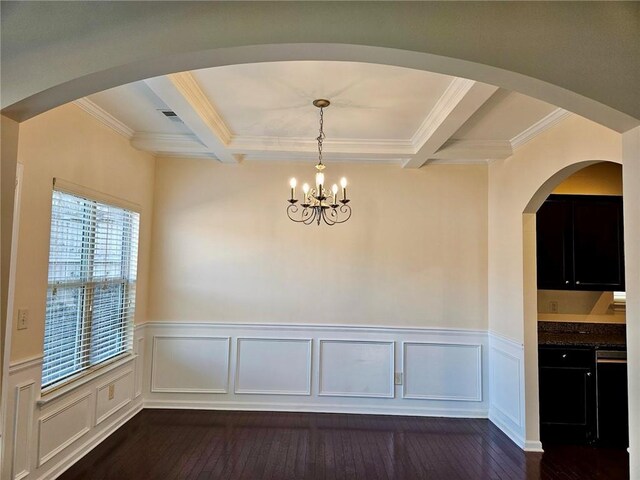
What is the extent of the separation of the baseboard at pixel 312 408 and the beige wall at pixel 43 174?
197 cm

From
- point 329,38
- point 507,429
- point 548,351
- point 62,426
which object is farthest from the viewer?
point 507,429

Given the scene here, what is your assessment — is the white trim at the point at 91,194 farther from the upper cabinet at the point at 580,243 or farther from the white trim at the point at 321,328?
the upper cabinet at the point at 580,243

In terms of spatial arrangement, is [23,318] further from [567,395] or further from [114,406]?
[567,395]

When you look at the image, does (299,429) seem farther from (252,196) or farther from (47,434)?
(252,196)

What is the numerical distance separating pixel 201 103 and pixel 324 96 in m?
0.94

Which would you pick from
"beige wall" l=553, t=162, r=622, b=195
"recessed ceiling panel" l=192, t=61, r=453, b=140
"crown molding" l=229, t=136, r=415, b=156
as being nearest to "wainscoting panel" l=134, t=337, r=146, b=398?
"crown molding" l=229, t=136, r=415, b=156

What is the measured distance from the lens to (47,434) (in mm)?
2812

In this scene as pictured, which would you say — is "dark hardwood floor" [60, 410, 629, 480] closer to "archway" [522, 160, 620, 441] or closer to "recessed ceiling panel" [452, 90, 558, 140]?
"archway" [522, 160, 620, 441]

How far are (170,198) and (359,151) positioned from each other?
7.24 ft

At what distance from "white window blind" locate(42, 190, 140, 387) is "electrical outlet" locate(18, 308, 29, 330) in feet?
0.74

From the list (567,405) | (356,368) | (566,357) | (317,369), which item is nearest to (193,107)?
(317,369)

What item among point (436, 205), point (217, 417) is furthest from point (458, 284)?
point (217, 417)

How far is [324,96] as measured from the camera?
115 inches

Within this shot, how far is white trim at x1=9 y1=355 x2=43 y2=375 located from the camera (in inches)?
96.5
